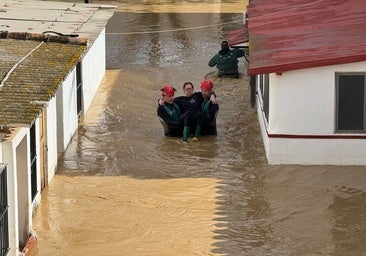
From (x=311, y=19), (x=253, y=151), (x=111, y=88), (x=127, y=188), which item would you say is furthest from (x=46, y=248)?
(x=111, y=88)

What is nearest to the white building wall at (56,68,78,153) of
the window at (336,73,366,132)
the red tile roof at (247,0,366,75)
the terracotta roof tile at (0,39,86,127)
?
the terracotta roof tile at (0,39,86,127)

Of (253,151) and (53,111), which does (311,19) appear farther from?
(53,111)

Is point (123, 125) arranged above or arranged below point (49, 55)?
below

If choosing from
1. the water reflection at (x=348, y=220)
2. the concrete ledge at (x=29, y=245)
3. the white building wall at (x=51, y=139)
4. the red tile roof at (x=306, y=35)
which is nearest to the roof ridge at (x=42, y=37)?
the white building wall at (x=51, y=139)

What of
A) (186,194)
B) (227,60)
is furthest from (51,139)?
(227,60)

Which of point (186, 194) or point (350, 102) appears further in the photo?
point (350, 102)

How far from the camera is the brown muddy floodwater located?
17.0 metres

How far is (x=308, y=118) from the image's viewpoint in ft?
68.4

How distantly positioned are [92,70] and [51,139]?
691 centimetres

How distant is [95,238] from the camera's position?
17.2m

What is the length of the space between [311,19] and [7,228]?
32.8 feet

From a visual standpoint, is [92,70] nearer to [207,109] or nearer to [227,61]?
[227,61]

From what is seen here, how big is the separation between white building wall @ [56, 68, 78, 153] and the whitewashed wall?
13.3 ft

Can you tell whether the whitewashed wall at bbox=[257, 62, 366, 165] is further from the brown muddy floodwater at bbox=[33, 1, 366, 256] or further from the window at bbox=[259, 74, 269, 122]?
the window at bbox=[259, 74, 269, 122]
